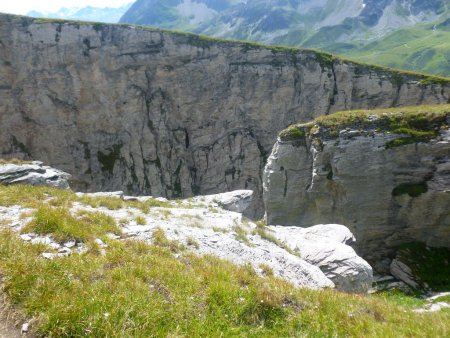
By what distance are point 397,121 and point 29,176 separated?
31361 millimetres

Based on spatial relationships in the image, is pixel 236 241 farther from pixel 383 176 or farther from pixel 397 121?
pixel 397 121

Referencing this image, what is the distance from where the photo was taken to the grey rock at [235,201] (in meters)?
29.1

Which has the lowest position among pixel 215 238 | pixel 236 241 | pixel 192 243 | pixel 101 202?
pixel 236 241

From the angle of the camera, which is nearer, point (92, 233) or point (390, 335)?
point (390, 335)

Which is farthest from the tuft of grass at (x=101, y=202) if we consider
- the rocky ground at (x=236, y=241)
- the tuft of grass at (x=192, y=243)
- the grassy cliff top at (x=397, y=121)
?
the grassy cliff top at (x=397, y=121)

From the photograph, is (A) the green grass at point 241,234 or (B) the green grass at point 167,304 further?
(A) the green grass at point 241,234

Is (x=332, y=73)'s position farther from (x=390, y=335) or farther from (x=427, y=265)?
(x=390, y=335)

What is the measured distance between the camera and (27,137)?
66.2m

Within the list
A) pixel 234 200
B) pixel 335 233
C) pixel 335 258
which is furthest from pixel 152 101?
pixel 335 258

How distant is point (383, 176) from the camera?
3309 cm

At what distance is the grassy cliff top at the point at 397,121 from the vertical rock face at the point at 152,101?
3133cm

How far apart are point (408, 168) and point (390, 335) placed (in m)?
29.4

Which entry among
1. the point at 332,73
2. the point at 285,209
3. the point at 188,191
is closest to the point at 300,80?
the point at 332,73

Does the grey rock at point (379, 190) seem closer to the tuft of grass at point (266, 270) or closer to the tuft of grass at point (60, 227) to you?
the tuft of grass at point (266, 270)
